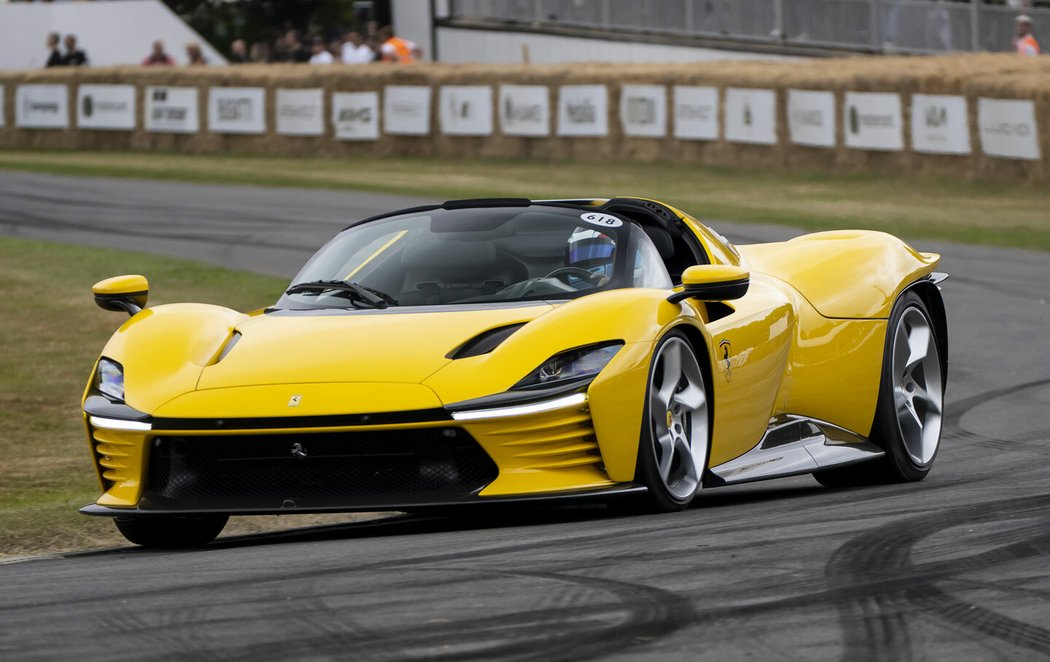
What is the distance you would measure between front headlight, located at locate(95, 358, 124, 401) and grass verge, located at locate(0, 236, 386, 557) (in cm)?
74

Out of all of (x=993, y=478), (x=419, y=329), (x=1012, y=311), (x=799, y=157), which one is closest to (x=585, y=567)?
(x=419, y=329)

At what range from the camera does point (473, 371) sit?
244 inches

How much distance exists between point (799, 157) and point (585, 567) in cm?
2282

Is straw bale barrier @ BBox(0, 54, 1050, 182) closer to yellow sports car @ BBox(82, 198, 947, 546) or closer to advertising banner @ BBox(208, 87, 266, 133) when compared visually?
advertising banner @ BBox(208, 87, 266, 133)

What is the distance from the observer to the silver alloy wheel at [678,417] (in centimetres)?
659

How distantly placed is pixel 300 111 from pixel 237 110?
147cm

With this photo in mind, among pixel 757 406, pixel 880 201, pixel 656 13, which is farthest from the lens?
pixel 656 13

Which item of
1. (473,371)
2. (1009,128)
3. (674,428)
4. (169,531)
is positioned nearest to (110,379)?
(169,531)

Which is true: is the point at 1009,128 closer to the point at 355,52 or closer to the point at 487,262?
the point at 355,52

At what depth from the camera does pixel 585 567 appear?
5.20 metres

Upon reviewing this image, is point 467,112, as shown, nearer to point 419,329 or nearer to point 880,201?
point 880,201

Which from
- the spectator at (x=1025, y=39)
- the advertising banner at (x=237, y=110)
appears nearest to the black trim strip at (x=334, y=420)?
the spectator at (x=1025, y=39)

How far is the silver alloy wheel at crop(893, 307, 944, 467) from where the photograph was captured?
8352 millimetres

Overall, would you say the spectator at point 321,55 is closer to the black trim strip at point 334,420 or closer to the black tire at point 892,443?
the black tire at point 892,443
